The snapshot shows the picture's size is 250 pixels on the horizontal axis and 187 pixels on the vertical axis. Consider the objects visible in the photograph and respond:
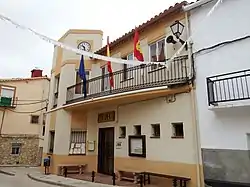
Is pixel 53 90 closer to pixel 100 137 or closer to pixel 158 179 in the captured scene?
pixel 100 137

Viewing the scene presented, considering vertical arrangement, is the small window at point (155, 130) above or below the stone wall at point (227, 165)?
above

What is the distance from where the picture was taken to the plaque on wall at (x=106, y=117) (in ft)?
40.2

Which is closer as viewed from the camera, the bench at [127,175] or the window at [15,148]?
the bench at [127,175]

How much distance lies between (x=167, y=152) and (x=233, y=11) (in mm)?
5250

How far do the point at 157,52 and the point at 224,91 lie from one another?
148 inches

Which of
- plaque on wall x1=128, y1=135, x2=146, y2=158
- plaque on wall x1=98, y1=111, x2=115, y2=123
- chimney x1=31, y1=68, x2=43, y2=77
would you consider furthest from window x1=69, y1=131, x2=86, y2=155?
chimney x1=31, y1=68, x2=43, y2=77

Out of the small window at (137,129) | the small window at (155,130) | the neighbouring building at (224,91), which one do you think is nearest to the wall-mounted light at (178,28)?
the neighbouring building at (224,91)

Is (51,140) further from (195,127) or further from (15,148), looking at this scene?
(195,127)

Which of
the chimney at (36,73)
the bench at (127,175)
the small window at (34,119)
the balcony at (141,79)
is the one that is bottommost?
the bench at (127,175)

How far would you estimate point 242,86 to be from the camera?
7273 millimetres

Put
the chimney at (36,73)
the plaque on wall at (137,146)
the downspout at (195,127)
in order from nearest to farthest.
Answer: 1. the downspout at (195,127)
2. the plaque on wall at (137,146)
3. the chimney at (36,73)

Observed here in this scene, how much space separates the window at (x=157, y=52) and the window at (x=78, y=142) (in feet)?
19.5

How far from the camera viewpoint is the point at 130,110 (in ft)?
36.6

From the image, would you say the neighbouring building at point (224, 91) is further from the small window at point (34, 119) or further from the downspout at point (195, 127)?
the small window at point (34, 119)
